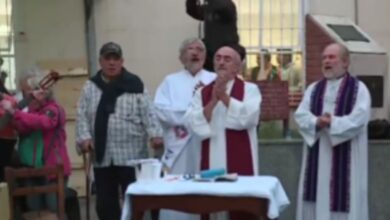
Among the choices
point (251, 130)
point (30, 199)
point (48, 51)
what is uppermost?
point (48, 51)

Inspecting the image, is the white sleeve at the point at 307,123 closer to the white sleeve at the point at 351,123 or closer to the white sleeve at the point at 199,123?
the white sleeve at the point at 351,123

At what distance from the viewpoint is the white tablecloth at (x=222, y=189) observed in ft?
19.0

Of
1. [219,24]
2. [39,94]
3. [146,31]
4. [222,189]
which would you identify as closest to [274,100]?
[219,24]

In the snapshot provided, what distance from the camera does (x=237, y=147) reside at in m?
6.88

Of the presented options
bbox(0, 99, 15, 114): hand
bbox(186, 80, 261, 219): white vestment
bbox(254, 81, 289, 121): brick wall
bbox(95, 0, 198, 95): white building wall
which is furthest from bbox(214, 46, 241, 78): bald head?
bbox(95, 0, 198, 95): white building wall

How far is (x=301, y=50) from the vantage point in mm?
10461

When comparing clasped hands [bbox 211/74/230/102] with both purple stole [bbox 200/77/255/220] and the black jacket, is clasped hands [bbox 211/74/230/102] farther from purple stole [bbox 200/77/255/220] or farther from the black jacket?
the black jacket

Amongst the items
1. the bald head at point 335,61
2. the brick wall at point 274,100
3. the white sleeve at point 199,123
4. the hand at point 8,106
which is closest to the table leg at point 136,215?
the white sleeve at point 199,123

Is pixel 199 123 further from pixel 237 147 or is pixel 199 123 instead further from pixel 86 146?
pixel 86 146

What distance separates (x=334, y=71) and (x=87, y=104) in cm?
206

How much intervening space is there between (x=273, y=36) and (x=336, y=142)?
3471 mm

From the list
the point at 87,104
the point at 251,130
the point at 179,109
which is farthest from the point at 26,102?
the point at 251,130

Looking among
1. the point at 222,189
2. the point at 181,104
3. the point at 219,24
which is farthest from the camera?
the point at 219,24

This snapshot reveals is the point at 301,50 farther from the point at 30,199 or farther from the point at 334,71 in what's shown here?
the point at 30,199
